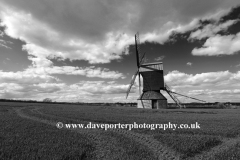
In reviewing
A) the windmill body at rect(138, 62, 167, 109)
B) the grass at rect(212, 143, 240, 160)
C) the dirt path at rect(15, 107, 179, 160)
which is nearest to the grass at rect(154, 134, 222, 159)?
the dirt path at rect(15, 107, 179, 160)

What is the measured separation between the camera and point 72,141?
1077 centimetres

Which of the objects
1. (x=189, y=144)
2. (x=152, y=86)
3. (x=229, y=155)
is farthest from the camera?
(x=152, y=86)

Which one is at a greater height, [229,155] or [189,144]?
[189,144]

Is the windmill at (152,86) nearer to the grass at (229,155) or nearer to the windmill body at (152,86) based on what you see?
the windmill body at (152,86)

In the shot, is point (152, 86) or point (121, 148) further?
point (152, 86)

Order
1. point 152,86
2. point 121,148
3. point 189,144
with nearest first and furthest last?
point 121,148, point 189,144, point 152,86

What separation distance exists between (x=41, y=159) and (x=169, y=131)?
11.6m

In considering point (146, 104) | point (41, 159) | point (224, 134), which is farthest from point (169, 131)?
point (146, 104)

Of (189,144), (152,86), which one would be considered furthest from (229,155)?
(152,86)

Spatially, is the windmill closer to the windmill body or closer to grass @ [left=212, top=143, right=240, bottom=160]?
the windmill body

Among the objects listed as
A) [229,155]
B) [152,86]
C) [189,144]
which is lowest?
[229,155]

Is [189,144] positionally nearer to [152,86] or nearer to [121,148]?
[121,148]

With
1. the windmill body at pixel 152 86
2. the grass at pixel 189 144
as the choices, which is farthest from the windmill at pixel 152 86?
the grass at pixel 189 144

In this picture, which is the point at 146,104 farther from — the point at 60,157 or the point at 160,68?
the point at 60,157
